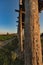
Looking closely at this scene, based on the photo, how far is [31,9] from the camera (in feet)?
15.4

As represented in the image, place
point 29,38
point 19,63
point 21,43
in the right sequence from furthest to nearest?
point 21,43 < point 19,63 < point 29,38

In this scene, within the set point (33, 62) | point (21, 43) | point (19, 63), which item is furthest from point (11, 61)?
point (33, 62)

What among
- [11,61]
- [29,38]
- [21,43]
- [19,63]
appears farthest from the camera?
[21,43]

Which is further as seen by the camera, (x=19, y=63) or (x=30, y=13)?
(x=19, y=63)

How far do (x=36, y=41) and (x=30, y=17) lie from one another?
2.03 feet

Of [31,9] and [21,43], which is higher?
[31,9]

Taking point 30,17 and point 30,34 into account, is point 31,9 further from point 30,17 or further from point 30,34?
point 30,34

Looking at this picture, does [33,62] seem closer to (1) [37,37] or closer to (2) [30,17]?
(1) [37,37]

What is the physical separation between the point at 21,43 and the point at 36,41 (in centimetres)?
812

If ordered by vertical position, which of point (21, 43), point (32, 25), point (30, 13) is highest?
point (30, 13)

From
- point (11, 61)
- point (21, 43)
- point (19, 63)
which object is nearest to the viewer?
→ point (19, 63)

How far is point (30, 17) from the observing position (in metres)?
4.66

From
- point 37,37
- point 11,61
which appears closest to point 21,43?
point 11,61

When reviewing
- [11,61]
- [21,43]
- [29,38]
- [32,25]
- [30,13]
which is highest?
[30,13]
